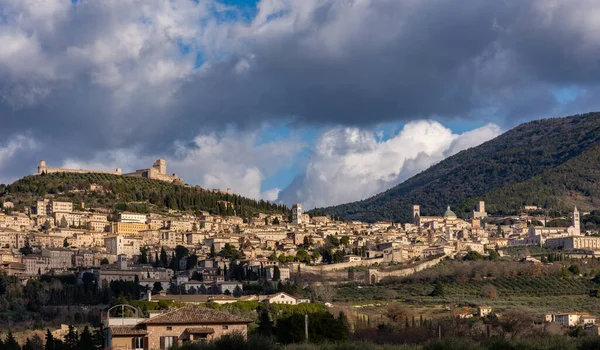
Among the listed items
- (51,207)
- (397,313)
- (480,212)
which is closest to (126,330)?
(397,313)

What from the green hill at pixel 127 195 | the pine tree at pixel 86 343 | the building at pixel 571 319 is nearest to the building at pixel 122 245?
the green hill at pixel 127 195

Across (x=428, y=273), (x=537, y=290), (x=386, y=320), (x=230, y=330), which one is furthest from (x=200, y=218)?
(x=230, y=330)

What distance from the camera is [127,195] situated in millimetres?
127250

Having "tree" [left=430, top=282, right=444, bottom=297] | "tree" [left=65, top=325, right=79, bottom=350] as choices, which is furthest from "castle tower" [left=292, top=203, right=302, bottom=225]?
"tree" [left=65, top=325, right=79, bottom=350]

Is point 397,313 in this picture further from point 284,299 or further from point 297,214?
point 297,214

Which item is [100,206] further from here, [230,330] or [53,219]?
[230,330]

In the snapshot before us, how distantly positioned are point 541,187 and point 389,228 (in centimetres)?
3749

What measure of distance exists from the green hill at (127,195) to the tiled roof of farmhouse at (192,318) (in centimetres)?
8619

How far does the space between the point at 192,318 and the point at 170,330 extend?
78cm

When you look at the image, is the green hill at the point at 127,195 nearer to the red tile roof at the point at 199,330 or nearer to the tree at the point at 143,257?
the tree at the point at 143,257

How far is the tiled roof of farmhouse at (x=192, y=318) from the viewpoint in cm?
3328

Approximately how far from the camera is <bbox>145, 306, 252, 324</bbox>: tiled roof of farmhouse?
109ft

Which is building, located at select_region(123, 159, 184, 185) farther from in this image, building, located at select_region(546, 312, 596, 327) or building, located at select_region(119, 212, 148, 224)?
building, located at select_region(546, 312, 596, 327)

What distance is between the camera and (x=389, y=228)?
449ft
